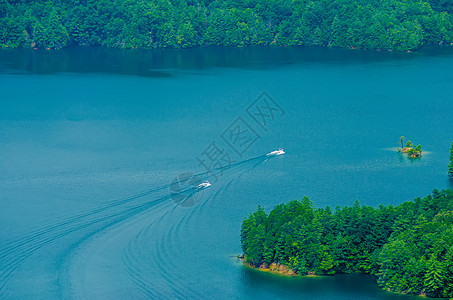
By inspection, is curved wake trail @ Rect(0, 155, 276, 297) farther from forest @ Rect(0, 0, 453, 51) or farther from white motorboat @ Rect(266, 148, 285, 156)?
forest @ Rect(0, 0, 453, 51)

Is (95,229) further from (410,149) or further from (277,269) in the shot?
(410,149)

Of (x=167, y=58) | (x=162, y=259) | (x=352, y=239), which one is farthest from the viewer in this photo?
(x=167, y=58)

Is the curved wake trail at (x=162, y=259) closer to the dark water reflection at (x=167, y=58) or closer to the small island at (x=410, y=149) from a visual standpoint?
the small island at (x=410, y=149)

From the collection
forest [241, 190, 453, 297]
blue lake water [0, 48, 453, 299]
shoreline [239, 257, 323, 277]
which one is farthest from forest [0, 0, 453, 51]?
shoreline [239, 257, 323, 277]

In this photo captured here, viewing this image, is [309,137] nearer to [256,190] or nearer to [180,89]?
[256,190]

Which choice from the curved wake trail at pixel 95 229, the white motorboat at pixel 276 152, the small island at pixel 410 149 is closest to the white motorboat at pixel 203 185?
the curved wake trail at pixel 95 229

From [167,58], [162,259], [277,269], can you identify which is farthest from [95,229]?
[167,58]
